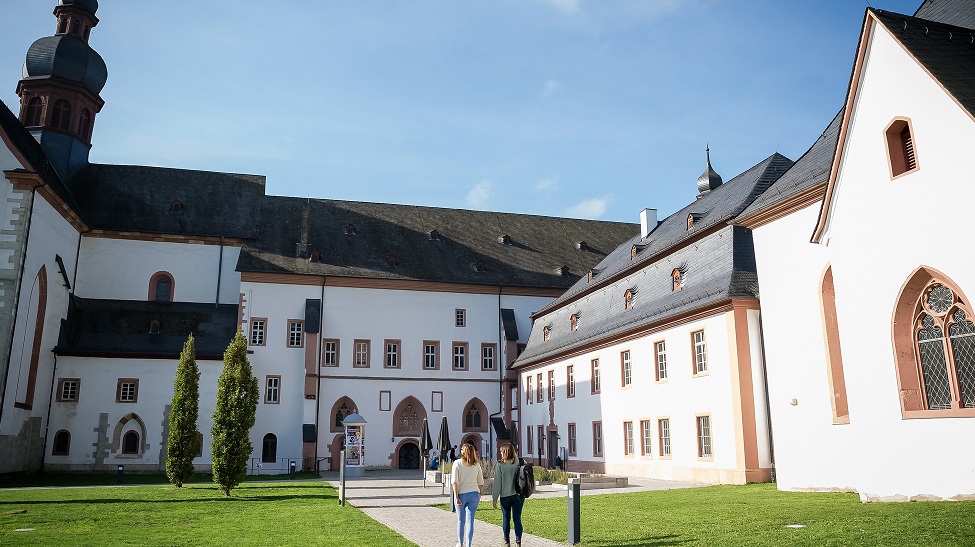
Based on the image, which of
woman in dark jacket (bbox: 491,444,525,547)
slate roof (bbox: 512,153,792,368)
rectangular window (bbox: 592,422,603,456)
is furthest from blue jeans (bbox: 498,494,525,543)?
rectangular window (bbox: 592,422,603,456)

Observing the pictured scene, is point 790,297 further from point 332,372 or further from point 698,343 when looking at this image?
point 332,372

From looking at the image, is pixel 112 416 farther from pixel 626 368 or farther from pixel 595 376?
pixel 626 368

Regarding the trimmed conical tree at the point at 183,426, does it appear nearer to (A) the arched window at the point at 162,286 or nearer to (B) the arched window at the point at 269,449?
(B) the arched window at the point at 269,449

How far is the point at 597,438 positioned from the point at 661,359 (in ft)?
19.9

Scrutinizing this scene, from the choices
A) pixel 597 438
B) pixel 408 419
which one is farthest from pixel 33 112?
pixel 597 438

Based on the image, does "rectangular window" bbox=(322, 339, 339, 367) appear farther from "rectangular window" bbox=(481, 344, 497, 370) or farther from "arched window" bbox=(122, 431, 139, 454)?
"arched window" bbox=(122, 431, 139, 454)

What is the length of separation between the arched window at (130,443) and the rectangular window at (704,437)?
1021 inches

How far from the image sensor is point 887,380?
1324 cm

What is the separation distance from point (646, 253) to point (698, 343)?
7.33 m

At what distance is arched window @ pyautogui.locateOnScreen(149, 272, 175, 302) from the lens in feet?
132

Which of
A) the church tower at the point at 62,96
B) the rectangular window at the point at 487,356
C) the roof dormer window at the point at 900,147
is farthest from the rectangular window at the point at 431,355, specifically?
the roof dormer window at the point at 900,147

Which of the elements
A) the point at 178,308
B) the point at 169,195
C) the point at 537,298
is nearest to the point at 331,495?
the point at 178,308

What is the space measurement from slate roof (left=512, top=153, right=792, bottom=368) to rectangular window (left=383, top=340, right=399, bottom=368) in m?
8.50

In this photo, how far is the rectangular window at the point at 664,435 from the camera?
25188 mm
